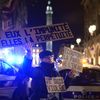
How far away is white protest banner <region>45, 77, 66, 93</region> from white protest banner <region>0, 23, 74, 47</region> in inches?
72.4

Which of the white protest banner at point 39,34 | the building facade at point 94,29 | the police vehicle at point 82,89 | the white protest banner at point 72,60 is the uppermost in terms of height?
the building facade at point 94,29

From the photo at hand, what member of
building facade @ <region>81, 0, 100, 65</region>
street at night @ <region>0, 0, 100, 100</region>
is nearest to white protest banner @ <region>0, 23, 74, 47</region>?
street at night @ <region>0, 0, 100, 100</region>

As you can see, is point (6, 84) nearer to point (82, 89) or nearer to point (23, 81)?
point (23, 81)

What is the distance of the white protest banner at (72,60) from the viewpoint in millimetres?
10711

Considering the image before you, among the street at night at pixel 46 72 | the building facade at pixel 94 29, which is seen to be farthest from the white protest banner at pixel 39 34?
the building facade at pixel 94 29

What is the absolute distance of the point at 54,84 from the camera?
8969 mm

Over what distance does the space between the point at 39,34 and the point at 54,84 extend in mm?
2236

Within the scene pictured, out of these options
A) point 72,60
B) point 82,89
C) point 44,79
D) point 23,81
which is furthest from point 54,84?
point 82,89

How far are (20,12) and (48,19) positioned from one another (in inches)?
3647

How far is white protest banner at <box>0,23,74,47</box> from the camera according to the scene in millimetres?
10766

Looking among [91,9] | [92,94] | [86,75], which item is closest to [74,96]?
[92,94]

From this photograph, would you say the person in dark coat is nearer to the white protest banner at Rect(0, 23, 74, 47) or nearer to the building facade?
the white protest banner at Rect(0, 23, 74, 47)

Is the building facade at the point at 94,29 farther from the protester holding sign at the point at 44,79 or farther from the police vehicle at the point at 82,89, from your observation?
the protester holding sign at the point at 44,79

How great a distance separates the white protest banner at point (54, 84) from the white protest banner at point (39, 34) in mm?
1839
